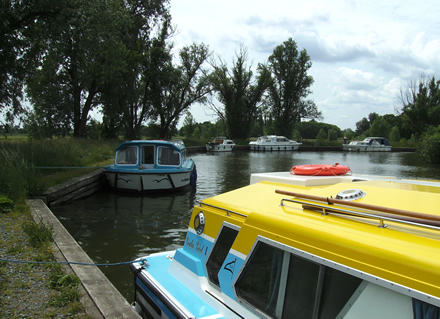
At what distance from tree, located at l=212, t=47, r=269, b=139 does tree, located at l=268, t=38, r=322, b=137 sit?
2656mm

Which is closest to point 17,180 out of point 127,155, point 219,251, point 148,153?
point 127,155

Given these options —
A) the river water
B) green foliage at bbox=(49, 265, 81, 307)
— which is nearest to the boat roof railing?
green foliage at bbox=(49, 265, 81, 307)

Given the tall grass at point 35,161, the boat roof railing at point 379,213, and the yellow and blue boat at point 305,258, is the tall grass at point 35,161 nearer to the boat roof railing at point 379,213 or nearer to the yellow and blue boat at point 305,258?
the yellow and blue boat at point 305,258

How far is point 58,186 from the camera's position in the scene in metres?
12.6

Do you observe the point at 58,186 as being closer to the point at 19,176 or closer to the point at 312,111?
the point at 19,176

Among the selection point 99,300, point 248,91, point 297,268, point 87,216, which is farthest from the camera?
point 248,91

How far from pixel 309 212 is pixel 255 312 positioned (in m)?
0.91

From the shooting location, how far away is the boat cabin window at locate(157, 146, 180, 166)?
16.2 metres

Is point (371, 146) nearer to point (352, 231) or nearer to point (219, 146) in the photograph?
point (219, 146)

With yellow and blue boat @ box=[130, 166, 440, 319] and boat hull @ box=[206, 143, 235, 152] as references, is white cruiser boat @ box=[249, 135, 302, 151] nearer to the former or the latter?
boat hull @ box=[206, 143, 235, 152]

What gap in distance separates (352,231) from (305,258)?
1.22 feet

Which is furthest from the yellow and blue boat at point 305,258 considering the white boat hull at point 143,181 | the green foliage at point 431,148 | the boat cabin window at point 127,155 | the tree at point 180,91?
the tree at point 180,91

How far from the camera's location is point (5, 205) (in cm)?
872

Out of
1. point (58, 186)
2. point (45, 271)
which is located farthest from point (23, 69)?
point (45, 271)
